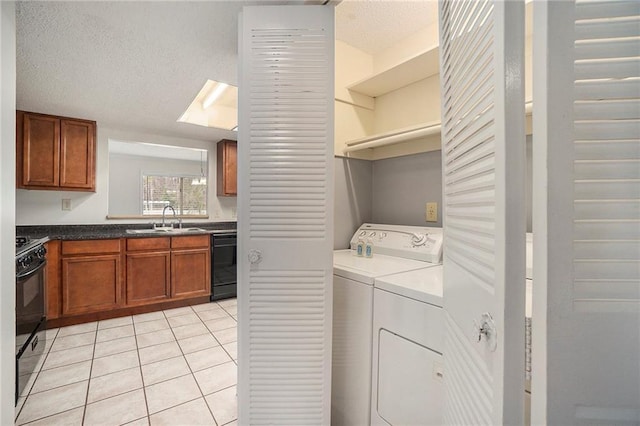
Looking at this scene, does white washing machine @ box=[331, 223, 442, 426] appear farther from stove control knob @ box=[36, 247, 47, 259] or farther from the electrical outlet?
stove control knob @ box=[36, 247, 47, 259]

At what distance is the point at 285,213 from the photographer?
1316mm

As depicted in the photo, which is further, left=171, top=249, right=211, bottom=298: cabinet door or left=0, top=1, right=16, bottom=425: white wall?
left=171, top=249, right=211, bottom=298: cabinet door

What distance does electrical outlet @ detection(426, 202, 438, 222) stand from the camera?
1738mm

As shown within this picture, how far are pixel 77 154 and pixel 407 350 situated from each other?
3775 millimetres

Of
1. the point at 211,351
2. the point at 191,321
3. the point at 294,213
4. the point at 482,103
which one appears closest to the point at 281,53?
the point at 294,213

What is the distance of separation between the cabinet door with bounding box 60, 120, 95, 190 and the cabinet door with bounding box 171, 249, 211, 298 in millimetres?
1263

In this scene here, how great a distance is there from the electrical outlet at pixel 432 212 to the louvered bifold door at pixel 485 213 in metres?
0.97

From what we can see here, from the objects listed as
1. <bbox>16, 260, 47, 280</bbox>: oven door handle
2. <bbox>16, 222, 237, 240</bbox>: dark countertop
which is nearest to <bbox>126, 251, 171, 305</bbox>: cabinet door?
<bbox>16, 222, 237, 240</bbox>: dark countertop

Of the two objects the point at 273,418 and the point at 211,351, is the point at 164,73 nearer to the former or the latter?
the point at 211,351

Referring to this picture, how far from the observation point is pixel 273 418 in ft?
4.40

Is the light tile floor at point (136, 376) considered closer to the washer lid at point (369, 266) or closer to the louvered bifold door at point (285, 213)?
the louvered bifold door at point (285, 213)

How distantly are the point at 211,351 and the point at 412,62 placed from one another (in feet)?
8.46

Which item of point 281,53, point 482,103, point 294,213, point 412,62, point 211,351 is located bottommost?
point 211,351

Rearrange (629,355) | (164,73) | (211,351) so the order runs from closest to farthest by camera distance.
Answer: (629,355), (164,73), (211,351)
